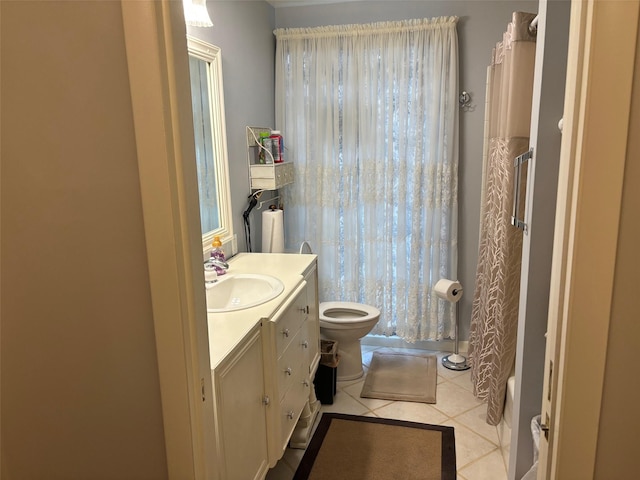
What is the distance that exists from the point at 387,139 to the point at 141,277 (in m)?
2.64

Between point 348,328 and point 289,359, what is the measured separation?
1.00 meters

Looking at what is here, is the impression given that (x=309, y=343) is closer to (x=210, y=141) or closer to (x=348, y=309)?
(x=348, y=309)

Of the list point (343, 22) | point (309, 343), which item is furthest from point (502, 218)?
point (343, 22)

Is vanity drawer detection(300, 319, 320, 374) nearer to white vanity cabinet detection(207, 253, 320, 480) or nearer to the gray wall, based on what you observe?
white vanity cabinet detection(207, 253, 320, 480)

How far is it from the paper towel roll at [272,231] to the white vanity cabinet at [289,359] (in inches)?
18.6

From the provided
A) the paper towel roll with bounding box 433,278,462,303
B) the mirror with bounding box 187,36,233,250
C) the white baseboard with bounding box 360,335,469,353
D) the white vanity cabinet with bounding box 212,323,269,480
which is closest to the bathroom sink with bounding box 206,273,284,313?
the mirror with bounding box 187,36,233,250

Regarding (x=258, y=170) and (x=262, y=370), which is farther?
(x=258, y=170)

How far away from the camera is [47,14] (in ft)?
3.18

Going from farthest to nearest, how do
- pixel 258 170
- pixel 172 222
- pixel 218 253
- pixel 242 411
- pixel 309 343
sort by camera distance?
pixel 258 170 → pixel 309 343 → pixel 218 253 → pixel 242 411 → pixel 172 222

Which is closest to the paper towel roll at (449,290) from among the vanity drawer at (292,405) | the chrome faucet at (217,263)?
the vanity drawer at (292,405)

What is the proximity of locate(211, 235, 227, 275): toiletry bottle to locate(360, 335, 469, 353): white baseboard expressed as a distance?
1.70 m

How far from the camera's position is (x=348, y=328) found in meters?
3.19

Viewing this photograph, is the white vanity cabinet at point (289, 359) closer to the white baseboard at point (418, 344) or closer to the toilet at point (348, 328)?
the toilet at point (348, 328)

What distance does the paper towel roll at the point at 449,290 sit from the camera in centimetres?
337
